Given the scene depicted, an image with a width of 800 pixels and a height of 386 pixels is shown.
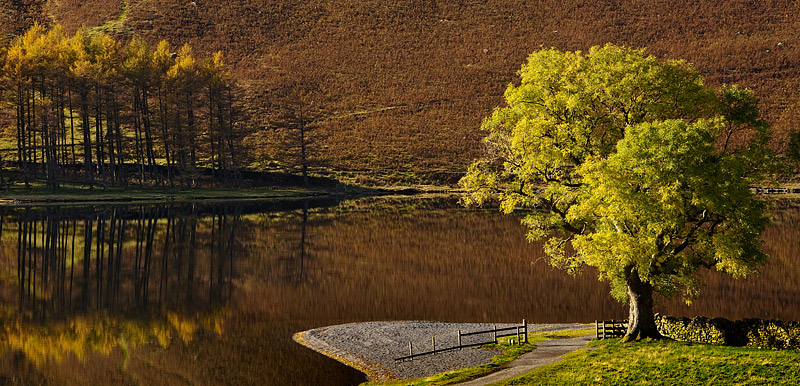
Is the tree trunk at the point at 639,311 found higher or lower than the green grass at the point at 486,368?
higher

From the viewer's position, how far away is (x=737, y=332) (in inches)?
1204

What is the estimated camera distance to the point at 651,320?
108 feet

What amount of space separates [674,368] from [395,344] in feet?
45.3

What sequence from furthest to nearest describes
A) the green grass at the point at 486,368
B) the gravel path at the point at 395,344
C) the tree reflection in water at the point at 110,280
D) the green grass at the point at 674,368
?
the tree reflection in water at the point at 110,280, the gravel path at the point at 395,344, the green grass at the point at 486,368, the green grass at the point at 674,368

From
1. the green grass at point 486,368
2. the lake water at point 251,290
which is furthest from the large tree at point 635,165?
the lake water at point 251,290

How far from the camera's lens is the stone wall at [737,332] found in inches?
1147

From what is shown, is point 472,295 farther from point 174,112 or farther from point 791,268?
point 174,112

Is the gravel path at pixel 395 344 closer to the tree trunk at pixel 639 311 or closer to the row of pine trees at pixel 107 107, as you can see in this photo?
the tree trunk at pixel 639 311

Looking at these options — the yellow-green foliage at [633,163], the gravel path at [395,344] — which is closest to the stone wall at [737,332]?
the yellow-green foliage at [633,163]

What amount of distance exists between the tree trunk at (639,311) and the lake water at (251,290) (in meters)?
9.15

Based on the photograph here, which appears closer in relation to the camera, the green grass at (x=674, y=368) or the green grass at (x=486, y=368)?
the green grass at (x=674, y=368)

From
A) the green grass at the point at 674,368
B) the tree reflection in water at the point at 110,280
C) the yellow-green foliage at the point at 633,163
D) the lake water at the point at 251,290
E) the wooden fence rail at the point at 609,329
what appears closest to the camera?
the green grass at the point at 674,368

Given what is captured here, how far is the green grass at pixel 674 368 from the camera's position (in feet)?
81.3

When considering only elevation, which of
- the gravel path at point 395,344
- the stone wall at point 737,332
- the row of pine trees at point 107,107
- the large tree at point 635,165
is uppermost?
the row of pine trees at point 107,107
